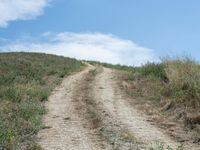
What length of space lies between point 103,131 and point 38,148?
6.88 feet

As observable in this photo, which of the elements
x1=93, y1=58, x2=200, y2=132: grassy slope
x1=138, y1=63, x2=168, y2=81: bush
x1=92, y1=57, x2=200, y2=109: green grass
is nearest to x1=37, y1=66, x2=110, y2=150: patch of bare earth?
x1=93, y1=58, x2=200, y2=132: grassy slope

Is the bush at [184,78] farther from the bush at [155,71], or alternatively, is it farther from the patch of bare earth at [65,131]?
the patch of bare earth at [65,131]

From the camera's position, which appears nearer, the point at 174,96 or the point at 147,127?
the point at 147,127

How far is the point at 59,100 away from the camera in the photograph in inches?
686

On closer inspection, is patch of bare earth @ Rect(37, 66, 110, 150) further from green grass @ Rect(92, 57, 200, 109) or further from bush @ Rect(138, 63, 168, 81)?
bush @ Rect(138, 63, 168, 81)

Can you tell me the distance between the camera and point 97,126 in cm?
1213

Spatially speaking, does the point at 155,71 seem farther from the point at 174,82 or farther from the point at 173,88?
the point at 173,88

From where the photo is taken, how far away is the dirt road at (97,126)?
402 inches

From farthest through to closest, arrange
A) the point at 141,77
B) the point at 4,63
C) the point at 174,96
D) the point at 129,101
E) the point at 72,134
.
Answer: the point at 4,63 < the point at 141,77 < the point at 129,101 < the point at 174,96 < the point at 72,134

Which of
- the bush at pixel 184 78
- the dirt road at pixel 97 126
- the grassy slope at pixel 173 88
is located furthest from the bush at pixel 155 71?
the dirt road at pixel 97 126

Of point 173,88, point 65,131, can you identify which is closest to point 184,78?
point 173,88

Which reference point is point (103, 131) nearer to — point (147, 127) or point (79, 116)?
point (147, 127)

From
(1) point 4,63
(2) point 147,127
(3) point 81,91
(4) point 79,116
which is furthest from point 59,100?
(1) point 4,63

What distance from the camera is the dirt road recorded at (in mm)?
10211
